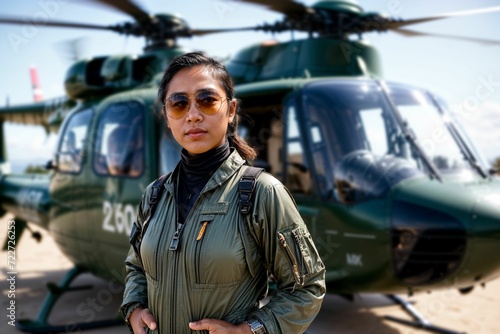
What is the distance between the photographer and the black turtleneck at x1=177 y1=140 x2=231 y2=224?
1435mm

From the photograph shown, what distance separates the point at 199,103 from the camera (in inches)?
56.3

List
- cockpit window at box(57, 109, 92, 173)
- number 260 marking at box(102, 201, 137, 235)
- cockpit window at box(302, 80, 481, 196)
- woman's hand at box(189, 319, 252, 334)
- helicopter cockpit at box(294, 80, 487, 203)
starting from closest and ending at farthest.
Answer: woman's hand at box(189, 319, 252, 334), helicopter cockpit at box(294, 80, 487, 203), cockpit window at box(302, 80, 481, 196), number 260 marking at box(102, 201, 137, 235), cockpit window at box(57, 109, 92, 173)

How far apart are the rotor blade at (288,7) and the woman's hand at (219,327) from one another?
304 centimetres

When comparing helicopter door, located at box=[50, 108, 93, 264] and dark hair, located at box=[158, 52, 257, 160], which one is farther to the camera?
helicopter door, located at box=[50, 108, 93, 264]

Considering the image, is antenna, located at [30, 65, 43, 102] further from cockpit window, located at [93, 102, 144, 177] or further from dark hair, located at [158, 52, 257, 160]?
dark hair, located at [158, 52, 257, 160]

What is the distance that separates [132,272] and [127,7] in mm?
3784

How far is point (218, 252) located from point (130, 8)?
4166 mm

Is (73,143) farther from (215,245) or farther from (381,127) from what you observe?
(215,245)

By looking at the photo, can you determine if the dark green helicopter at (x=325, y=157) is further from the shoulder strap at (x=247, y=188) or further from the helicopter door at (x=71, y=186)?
the shoulder strap at (x=247, y=188)

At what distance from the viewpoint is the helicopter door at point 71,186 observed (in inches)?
199

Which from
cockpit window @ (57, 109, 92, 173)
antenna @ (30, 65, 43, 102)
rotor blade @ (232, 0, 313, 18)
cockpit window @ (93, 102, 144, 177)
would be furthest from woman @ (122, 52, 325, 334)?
antenna @ (30, 65, 43, 102)

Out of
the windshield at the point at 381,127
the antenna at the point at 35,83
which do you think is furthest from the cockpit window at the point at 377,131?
the antenna at the point at 35,83

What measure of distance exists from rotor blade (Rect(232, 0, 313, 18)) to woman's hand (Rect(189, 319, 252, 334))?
304 centimetres

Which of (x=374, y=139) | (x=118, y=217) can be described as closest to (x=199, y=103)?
(x=374, y=139)
